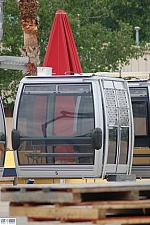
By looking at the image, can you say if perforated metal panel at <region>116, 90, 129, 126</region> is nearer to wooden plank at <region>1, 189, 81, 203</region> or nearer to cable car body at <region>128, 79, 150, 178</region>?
cable car body at <region>128, 79, 150, 178</region>

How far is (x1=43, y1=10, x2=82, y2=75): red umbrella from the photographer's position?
17.7m

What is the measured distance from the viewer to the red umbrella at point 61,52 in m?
17.7

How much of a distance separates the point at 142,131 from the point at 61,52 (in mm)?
2777

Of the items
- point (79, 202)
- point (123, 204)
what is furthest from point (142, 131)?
point (79, 202)

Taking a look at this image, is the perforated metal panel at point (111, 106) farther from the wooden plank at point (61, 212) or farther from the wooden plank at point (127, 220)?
the wooden plank at point (61, 212)

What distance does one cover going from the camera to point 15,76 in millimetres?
29531

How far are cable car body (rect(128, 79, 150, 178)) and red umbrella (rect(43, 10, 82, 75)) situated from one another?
1.71 m

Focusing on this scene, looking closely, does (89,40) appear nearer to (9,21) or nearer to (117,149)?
(9,21)

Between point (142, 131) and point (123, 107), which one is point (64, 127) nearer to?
point (123, 107)

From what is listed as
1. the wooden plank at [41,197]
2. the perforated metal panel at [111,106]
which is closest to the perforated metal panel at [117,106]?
the perforated metal panel at [111,106]

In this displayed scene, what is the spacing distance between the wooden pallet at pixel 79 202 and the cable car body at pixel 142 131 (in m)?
7.72

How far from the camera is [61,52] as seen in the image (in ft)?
59.2

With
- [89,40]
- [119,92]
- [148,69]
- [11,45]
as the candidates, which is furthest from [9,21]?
[119,92]

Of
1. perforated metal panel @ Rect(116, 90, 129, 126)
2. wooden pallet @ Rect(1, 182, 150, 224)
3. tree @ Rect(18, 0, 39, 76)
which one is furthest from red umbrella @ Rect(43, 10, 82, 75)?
wooden pallet @ Rect(1, 182, 150, 224)
